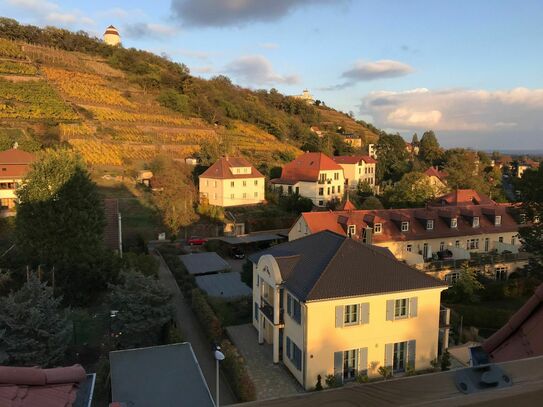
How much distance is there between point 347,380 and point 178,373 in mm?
6704

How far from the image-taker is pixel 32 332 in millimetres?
15797

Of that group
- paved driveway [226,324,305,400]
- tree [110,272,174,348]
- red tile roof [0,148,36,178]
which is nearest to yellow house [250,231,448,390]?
paved driveway [226,324,305,400]

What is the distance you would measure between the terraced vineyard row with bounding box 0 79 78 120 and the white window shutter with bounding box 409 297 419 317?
2220 inches

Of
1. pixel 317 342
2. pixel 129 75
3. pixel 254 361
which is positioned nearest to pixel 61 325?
pixel 254 361

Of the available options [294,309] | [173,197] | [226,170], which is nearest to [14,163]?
[173,197]

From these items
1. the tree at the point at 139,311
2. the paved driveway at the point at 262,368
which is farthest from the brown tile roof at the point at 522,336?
the tree at the point at 139,311

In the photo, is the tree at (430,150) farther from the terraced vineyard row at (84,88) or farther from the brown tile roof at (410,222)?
the terraced vineyard row at (84,88)

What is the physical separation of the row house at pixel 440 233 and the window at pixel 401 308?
9.67m

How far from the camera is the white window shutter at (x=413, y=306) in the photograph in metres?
16.7

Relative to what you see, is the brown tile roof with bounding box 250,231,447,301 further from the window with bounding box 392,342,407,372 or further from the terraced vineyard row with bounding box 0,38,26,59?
the terraced vineyard row with bounding box 0,38,26,59

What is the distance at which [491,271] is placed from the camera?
2739 centimetres

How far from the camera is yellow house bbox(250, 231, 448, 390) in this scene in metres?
15.5

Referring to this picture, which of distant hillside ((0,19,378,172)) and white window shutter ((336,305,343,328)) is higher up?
distant hillside ((0,19,378,172))

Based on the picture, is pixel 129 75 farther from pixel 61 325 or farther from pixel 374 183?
pixel 61 325
